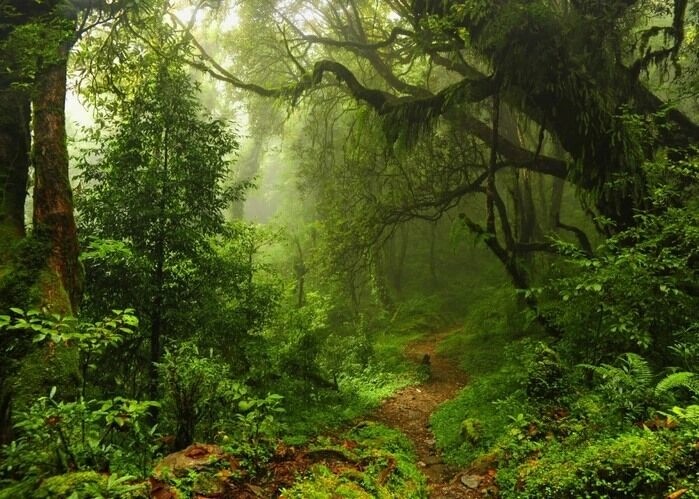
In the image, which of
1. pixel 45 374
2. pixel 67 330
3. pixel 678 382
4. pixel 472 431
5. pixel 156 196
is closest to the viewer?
pixel 45 374

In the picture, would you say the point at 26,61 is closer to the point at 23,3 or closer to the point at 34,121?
the point at 34,121

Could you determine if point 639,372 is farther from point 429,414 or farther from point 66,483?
point 66,483

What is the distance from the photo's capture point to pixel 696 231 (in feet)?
18.9

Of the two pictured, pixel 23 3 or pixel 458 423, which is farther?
pixel 458 423

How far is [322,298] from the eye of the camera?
11.5 metres

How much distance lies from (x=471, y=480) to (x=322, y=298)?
21.7ft

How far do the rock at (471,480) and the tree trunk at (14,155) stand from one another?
6.02m

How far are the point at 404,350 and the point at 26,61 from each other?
1311 centimetres

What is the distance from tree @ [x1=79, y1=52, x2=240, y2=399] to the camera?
7.55 metres

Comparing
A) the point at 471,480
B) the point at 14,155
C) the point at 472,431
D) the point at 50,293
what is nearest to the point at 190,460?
the point at 50,293

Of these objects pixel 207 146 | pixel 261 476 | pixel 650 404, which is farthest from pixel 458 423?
pixel 207 146

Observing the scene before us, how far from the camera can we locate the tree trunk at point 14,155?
5488 millimetres

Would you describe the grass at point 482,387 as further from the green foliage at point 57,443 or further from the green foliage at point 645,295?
the green foliage at point 57,443

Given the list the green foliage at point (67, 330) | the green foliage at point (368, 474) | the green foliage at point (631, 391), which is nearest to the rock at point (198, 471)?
the green foliage at point (368, 474)
